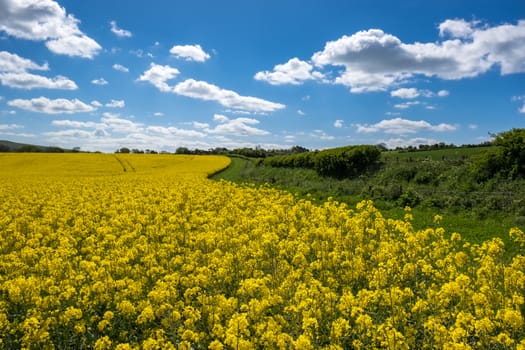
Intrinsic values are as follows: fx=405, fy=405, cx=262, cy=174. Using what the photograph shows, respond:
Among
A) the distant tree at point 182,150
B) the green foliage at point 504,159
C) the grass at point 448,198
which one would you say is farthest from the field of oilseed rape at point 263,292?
the distant tree at point 182,150

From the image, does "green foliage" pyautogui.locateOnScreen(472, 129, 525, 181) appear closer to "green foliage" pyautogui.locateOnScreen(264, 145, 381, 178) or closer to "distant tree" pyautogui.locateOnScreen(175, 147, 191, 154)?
"green foliage" pyautogui.locateOnScreen(264, 145, 381, 178)

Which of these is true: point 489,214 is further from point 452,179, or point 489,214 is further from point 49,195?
point 49,195

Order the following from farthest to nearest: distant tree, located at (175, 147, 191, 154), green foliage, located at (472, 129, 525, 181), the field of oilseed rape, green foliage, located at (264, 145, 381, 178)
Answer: distant tree, located at (175, 147, 191, 154) → green foliage, located at (264, 145, 381, 178) → green foliage, located at (472, 129, 525, 181) → the field of oilseed rape

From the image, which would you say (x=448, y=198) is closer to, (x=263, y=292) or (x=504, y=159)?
(x=504, y=159)

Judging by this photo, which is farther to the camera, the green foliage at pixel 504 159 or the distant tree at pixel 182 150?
the distant tree at pixel 182 150

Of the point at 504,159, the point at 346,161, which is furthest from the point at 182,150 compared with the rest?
the point at 504,159

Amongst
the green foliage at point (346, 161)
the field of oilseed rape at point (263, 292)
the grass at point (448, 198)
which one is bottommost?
the field of oilseed rape at point (263, 292)

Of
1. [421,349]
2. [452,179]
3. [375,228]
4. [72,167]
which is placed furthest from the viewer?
[72,167]

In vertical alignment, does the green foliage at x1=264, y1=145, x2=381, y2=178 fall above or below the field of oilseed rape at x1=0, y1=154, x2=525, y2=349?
above

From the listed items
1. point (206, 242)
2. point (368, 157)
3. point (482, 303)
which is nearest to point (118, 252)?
point (206, 242)

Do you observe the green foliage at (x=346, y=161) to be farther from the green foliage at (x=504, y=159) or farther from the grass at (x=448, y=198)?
the green foliage at (x=504, y=159)

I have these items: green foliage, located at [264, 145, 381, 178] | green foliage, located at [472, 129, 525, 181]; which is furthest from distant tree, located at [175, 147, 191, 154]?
green foliage, located at [472, 129, 525, 181]

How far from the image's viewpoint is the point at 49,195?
18.3 meters

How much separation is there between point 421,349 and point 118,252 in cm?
567
